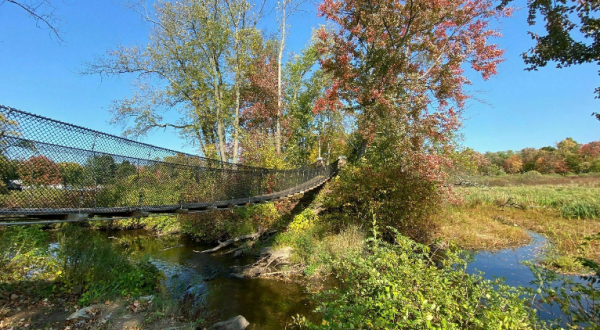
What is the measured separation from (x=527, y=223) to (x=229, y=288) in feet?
40.6

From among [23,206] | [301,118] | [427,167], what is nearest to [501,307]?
[23,206]

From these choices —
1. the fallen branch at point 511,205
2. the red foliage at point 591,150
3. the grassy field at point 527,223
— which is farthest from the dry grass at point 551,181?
the red foliage at point 591,150

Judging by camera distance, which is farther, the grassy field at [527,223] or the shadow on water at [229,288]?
the grassy field at [527,223]

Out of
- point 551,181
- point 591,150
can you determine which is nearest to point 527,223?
point 551,181

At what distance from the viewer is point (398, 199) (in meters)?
7.60

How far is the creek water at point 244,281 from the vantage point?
14.8 feet

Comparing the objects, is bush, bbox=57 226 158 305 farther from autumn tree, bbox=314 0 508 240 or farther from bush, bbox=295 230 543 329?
autumn tree, bbox=314 0 508 240

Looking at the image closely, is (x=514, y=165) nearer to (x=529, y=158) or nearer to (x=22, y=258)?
(x=529, y=158)

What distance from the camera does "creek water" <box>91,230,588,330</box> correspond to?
4.52m

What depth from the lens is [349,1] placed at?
886 centimetres

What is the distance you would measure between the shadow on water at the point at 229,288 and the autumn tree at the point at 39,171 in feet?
9.13

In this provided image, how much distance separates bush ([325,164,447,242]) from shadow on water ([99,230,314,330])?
11.3 feet

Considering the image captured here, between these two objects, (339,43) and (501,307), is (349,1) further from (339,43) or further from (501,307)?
(501,307)

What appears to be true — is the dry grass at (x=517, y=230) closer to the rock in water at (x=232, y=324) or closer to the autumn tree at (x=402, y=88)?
the autumn tree at (x=402, y=88)
